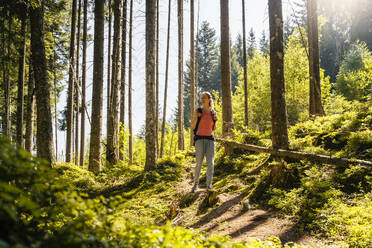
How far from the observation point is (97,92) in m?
9.56

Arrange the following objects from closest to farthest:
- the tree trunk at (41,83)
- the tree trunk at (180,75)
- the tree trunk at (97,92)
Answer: the tree trunk at (41,83), the tree trunk at (97,92), the tree trunk at (180,75)

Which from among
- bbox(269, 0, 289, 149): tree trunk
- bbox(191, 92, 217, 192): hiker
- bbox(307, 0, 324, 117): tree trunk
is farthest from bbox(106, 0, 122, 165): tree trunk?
bbox(307, 0, 324, 117): tree trunk

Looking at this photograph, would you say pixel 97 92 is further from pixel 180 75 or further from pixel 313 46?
pixel 313 46

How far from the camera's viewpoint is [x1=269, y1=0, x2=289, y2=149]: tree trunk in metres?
6.02

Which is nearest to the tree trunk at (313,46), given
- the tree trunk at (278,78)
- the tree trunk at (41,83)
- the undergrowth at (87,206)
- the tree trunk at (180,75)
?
the tree trunk at (278,78)

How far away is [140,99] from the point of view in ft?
34.0

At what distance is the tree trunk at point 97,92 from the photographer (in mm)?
9422

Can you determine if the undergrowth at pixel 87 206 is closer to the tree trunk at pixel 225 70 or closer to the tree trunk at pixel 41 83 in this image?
the tree trunk at pixel 41 83

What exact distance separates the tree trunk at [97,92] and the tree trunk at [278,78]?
6.70 meters

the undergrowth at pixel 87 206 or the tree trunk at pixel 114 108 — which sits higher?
the tree trunk at pixel 114 108

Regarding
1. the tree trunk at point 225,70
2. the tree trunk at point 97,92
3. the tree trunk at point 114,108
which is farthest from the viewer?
the tree trunk at point 114,108

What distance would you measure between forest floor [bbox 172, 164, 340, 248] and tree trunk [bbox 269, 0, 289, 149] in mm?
1871

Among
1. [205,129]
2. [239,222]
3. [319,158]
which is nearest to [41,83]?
[205,129]

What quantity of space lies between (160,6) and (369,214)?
543 inches
